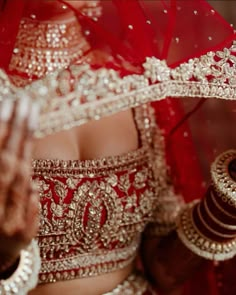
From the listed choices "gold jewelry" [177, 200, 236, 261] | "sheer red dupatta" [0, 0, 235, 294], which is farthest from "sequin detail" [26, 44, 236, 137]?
"gold jewelry" [177, 200, 236, 261]

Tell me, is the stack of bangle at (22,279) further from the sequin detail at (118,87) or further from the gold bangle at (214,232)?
the gold bangle at (214,232)

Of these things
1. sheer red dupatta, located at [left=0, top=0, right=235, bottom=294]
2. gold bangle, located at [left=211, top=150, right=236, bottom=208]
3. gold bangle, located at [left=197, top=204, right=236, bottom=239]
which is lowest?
gold bangle, located at [left=197, top=204, right=236, bottom=239]

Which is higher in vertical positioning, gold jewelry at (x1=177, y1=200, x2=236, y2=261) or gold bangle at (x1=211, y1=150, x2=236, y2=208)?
gold bangle at (x1=211, y1=150, x2=236, y2=208)

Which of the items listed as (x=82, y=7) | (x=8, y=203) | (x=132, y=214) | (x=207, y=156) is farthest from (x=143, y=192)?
(x=8, y=203)

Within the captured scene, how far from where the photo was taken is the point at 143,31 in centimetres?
98

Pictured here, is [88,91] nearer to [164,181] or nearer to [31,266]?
[31,266]

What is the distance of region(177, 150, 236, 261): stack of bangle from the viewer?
1028 millimetres

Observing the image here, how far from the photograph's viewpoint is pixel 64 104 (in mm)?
792

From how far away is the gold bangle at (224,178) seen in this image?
1018 mm

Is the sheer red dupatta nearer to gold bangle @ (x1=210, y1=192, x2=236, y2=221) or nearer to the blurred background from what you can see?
the blurred background

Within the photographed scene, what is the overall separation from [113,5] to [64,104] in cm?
23

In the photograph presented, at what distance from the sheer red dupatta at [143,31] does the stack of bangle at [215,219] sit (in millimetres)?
173

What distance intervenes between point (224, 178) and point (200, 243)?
4.7 inches

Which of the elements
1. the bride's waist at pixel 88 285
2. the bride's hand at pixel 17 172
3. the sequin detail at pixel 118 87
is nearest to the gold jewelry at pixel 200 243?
the bride's waist at pixel 88 285
